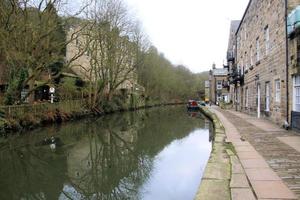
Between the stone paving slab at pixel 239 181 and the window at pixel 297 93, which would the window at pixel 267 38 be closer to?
the window at pixel 297 93

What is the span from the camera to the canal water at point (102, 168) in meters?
6.99

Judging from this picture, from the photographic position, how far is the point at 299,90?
1248 cm

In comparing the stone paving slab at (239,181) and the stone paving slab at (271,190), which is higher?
the stone paving slab at (271,190)

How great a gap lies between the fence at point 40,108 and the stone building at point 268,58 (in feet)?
44.1

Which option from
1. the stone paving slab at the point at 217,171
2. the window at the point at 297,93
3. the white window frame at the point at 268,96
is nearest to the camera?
the stone paving slab at the point at 217,171

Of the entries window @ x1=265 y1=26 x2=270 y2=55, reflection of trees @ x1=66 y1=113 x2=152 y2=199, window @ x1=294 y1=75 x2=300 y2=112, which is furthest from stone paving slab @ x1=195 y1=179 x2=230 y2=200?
window @ x1=265 y1=26 x2=270 y2=55

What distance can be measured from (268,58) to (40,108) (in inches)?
556

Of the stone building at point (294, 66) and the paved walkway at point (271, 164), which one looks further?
the stone building at point (294, 66)

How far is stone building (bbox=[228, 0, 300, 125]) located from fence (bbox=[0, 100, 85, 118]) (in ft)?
44.1

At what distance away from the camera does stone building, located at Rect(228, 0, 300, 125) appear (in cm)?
1396

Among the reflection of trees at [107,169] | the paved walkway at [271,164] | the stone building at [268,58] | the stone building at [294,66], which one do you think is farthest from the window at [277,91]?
the reflection of trees at [107,169]

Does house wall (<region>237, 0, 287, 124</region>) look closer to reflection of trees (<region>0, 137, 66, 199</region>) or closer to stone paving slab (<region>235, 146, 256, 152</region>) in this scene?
stone paving slab (<region>235, 146, 256, 152</region>)

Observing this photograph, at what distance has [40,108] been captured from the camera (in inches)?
864

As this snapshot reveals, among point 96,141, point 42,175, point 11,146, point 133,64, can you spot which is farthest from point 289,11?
point 133,64
